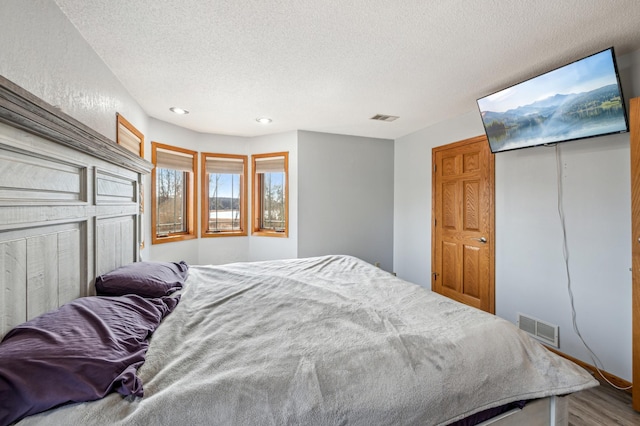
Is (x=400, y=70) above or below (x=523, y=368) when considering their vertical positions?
above

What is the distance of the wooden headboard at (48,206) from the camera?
3.18ft

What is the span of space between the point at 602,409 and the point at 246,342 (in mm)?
2350

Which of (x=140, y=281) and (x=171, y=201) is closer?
(x=140, y=281)

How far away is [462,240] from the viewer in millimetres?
3467

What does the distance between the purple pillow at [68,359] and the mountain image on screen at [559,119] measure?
3042mm

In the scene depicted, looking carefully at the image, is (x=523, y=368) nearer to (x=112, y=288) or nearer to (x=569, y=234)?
(x=569, y=234)

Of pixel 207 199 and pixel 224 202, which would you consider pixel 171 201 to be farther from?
pixel 224 202

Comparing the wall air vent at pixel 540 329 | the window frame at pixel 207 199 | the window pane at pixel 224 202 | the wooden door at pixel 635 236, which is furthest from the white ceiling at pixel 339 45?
the wall air vent at pixel 540 329

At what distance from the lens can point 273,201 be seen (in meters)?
4.44

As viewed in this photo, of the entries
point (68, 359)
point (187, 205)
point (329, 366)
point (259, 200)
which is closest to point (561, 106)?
point (329, 366)

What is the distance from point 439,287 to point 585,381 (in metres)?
2.63

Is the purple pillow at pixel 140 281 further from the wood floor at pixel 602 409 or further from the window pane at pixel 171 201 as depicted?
the wood floor at pixel 602 409

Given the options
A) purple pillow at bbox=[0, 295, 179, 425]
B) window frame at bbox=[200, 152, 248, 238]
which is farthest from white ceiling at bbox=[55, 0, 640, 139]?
purple pillow at bbox=[0, 295, 179, 425]

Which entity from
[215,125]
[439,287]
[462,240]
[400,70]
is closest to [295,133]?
[215,125]
